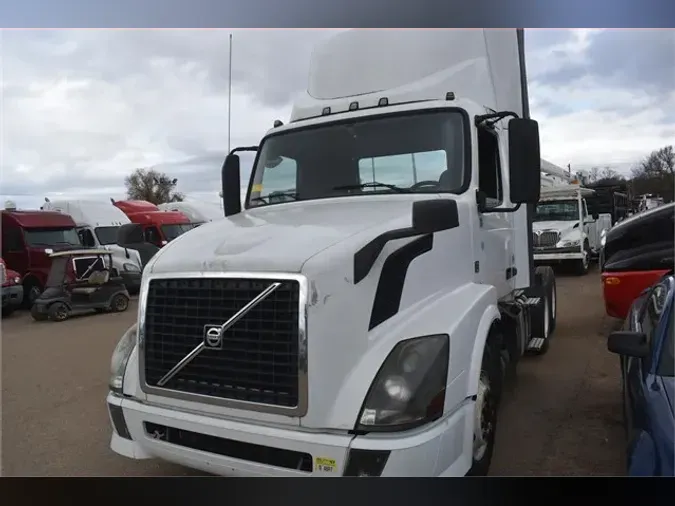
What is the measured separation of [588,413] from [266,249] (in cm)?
268

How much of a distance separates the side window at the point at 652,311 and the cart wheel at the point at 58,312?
6.33 metres

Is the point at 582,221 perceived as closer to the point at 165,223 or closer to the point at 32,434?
the point at 165,223

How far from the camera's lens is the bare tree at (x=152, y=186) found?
3570mm

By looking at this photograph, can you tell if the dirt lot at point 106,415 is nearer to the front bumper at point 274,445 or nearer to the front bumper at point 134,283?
the front bumper at point 134,283

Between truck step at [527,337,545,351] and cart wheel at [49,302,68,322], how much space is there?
5.51 metres

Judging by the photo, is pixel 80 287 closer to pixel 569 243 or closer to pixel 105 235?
pixel 105 235

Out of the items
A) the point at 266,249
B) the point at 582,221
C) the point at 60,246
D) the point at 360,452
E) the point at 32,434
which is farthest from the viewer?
the point at 582,221

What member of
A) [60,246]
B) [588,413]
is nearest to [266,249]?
[588,413]

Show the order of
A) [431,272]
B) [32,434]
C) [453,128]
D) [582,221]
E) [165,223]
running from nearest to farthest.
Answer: [431,272], [453,128], [32,434], [165,223], [582,221]

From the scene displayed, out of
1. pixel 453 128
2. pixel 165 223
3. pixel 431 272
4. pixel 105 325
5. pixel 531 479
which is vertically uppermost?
pixel 453 128

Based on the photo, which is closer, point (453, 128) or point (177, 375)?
point (177, 375)

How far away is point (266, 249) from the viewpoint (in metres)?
2.43

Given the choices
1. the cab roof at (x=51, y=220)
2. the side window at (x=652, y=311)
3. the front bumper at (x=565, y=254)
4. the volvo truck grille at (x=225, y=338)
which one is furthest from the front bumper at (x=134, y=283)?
the front bumper at (x=565, y=254)

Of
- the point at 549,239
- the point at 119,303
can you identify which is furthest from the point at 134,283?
the point at 549,239
